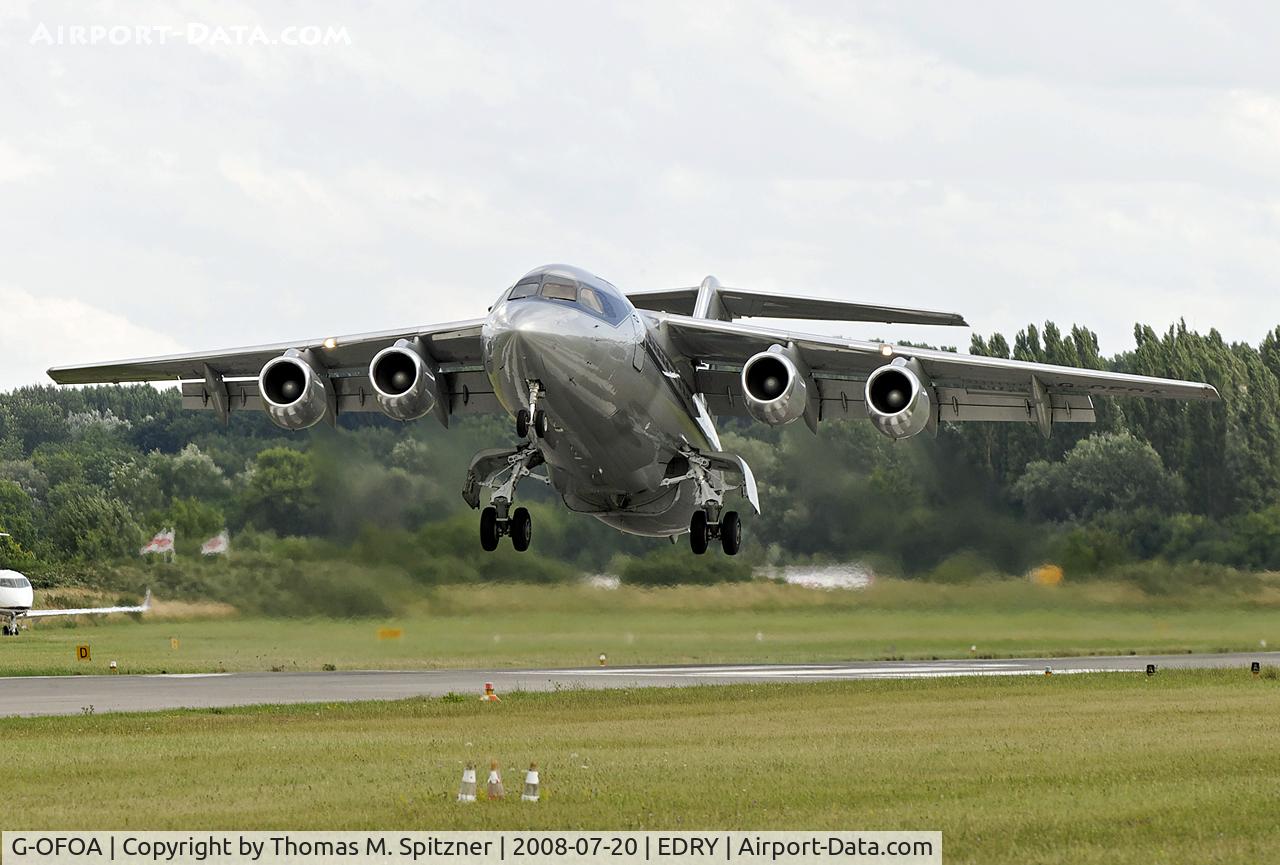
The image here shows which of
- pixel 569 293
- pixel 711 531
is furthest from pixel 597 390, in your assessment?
pixel 711 531

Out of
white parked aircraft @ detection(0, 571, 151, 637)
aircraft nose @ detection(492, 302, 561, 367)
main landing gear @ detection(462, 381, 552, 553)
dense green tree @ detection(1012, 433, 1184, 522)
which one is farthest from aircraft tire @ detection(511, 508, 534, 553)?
white parked aircraft @ detection(0, 571, 151, 637)

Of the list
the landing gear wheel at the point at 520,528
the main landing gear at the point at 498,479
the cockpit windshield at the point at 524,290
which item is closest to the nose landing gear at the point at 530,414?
the cockpit windshield at the point at 524,290

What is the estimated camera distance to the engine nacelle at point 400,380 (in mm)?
20875

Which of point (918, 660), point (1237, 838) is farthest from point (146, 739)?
point (918, 660)

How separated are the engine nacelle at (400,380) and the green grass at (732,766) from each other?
4.14m

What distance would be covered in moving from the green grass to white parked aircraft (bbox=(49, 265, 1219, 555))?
3120mm

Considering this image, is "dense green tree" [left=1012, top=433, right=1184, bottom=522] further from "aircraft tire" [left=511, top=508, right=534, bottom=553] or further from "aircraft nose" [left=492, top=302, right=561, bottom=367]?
"aircraft nose" [left=492, top=302, right=561, bottom=367]

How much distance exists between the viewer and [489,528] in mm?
22359

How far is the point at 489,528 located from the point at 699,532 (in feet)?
9.02

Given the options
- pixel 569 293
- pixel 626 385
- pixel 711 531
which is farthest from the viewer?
pixel 711 531

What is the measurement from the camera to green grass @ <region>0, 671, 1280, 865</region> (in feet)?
47.1

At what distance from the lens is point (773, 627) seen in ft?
103

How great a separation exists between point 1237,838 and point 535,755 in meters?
8.60

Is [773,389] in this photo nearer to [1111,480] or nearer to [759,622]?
[759,622]
